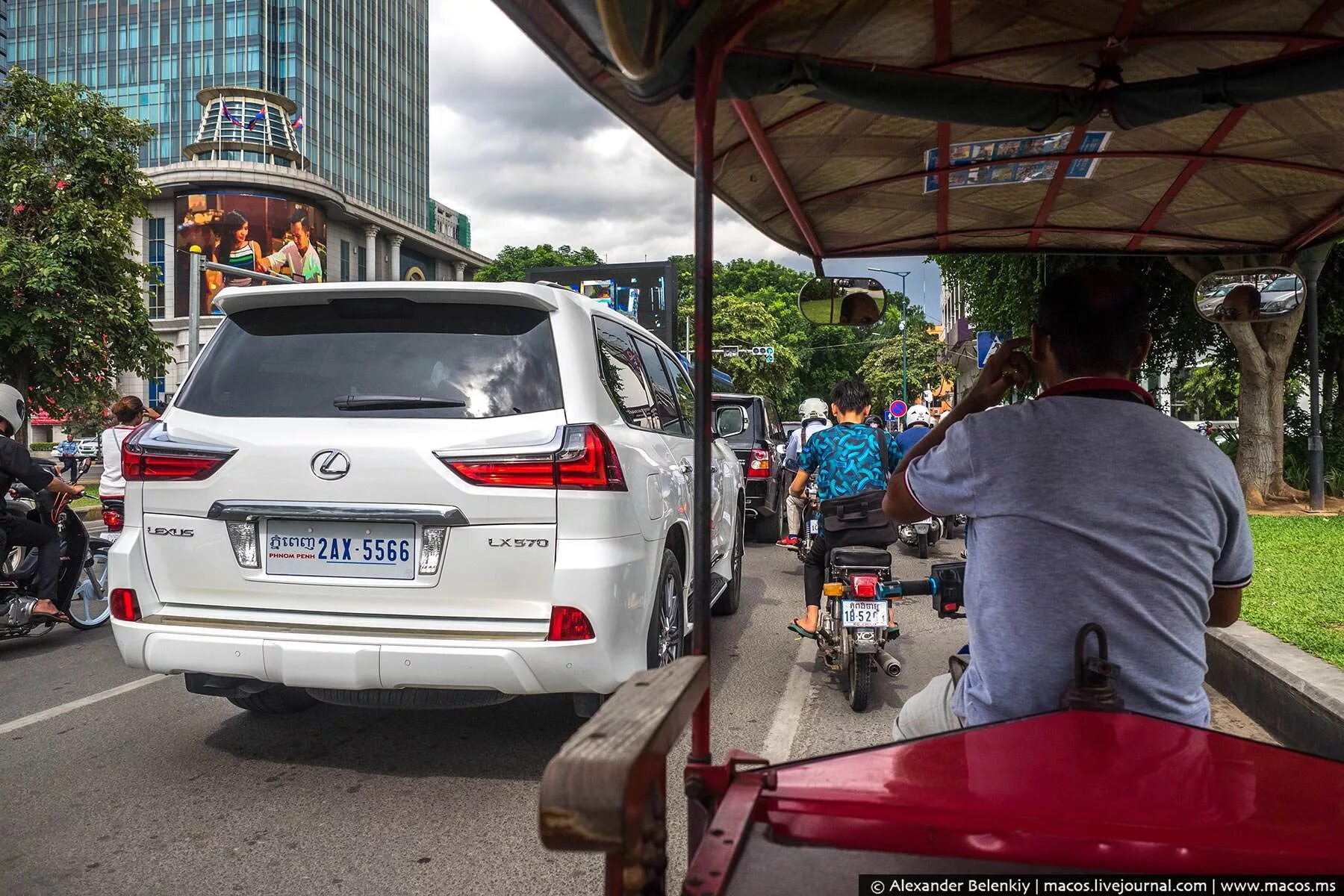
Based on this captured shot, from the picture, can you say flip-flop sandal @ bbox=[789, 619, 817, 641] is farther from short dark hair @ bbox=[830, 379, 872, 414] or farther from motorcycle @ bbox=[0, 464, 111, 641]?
motorcycle @ bbox=[0, 464, 111, 641]

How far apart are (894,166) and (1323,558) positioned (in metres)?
7.25

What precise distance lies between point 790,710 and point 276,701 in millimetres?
2535

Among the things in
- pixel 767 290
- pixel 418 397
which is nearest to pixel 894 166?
pixel 418 397

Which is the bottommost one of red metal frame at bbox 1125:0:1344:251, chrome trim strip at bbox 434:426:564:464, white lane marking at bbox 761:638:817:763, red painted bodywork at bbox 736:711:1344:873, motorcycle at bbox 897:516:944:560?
white lane marking at bbox 761:638:817:763

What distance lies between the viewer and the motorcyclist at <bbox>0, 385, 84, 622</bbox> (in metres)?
5.99

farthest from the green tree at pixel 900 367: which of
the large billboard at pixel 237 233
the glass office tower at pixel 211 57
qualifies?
the glass office tower at pixel 211 57

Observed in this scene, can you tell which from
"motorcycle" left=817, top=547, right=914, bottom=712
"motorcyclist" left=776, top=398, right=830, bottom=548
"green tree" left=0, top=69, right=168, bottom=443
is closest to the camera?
"motorcycle" left=817, top=547, right=914, bottom=712

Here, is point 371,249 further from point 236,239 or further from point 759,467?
point 759,467

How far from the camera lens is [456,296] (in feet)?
12.5

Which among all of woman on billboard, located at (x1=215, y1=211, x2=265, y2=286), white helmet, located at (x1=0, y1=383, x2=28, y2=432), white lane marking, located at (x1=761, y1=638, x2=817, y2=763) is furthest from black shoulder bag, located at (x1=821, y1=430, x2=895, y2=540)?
woman on billboard, located at (x1=215, y1=211, x2=265, y2=286)

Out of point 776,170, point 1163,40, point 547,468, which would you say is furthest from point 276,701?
point 1163,40

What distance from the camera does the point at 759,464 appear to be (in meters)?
11.9

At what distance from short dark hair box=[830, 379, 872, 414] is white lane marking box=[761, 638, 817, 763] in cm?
160

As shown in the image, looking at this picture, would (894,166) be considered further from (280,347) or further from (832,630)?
(832,630)
